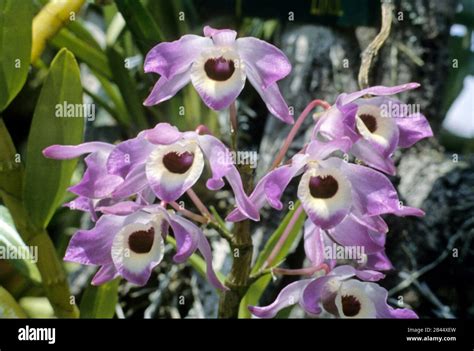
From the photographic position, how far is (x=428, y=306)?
157 centimetres

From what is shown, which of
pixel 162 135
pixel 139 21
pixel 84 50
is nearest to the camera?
pixel 162 135

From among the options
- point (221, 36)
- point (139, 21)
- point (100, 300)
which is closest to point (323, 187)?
point (221, 36)

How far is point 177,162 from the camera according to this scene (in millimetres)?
925

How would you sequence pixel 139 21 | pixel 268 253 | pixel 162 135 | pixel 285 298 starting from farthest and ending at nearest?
pixel 139 21, pixel 268 253, pixel 285 298, pixel 162 135

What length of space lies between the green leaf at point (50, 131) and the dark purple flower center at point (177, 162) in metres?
0.31

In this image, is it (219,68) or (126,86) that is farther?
(126,86)

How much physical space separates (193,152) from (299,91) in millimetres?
737

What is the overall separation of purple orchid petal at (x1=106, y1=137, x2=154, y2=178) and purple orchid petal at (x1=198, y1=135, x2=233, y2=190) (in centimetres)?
7

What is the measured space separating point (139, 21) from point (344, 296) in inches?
26.5

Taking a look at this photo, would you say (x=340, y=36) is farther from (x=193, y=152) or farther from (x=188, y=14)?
(x=193, y=152)

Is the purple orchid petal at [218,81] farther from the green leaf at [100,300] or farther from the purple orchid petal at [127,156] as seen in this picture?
the green leaf at [100,300]

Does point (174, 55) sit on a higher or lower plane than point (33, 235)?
higher

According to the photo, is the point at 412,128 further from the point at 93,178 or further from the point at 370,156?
the point at 93,178
